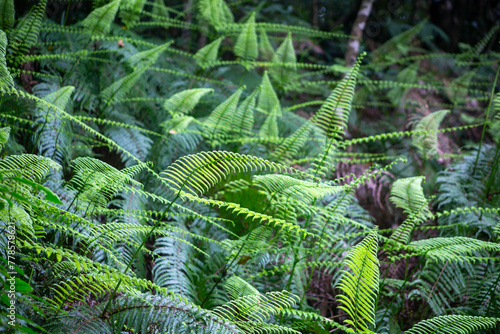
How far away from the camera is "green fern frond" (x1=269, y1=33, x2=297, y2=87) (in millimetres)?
3236

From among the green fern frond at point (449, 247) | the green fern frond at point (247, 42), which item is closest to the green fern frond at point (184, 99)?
the green fern frond at point (247, 42)

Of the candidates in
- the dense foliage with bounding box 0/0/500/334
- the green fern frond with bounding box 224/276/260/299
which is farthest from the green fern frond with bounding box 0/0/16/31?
the green fern frond with bounding box 224/276/260/299

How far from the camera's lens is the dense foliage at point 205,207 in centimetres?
125

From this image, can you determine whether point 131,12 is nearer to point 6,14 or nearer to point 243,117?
point 6,14

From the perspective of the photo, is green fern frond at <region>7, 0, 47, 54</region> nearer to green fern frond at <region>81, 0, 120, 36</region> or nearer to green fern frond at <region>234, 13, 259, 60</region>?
green fern frond at <region>81, 0, 120, 36</region>

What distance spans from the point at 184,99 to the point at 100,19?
2.58ft

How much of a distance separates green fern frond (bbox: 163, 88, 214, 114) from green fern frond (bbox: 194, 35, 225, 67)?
0.56 meters

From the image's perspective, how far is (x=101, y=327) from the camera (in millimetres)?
1189

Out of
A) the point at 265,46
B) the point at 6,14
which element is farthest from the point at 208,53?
the point at 6,14

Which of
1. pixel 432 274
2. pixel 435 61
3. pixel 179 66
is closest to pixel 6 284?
pixel 432 274

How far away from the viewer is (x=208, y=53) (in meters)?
2.82

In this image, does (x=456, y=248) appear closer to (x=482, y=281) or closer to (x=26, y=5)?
(x=482, y=281)

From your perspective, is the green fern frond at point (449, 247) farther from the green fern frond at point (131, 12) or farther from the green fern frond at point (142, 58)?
the green fern frond at point (131, 12)

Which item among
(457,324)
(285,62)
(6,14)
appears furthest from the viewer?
(285,62)
